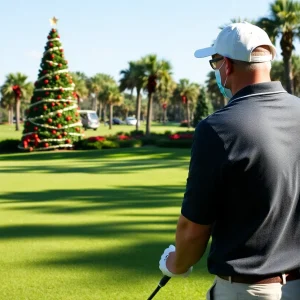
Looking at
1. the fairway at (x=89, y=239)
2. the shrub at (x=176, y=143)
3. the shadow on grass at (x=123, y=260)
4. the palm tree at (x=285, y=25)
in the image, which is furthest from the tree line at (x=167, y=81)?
the shadow on grass at (x=123, y=260)

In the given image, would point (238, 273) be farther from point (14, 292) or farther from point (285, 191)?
point (14, 292)

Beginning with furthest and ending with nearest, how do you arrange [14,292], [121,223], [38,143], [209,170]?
[38,143] < [121,223] < [14,292] < [209,170]

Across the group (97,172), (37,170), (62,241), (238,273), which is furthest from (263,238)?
(37,170)

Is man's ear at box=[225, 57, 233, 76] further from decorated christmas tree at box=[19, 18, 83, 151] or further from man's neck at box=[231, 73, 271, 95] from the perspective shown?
decorated christmas tree at box=[19, 18, 83, 151]

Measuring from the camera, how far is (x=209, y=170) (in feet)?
7.94

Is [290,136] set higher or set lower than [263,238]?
higher

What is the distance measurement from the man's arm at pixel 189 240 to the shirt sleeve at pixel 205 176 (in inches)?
1.6

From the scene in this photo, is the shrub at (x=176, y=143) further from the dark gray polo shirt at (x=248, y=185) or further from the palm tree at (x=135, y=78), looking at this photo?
the dark gray polo shirt at (x=248, y=185)

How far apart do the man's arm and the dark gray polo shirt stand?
4 cm

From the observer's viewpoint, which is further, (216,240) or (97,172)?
(97,172)

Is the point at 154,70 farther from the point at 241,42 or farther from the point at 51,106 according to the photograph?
the point at 241,42

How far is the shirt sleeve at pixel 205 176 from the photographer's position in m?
2.41

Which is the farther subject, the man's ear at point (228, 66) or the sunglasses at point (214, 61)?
the sunglasses at point (214, 61)

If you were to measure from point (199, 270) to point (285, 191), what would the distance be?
373 cm
